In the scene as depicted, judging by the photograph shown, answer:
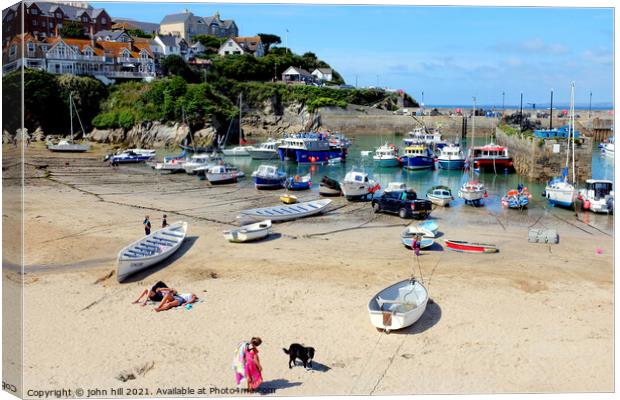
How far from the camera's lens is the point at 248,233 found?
21047 mm

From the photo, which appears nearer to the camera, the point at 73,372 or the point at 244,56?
the point at 73,372

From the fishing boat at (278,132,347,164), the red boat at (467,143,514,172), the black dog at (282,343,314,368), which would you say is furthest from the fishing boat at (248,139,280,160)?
the black dog at (282,343,314,368)

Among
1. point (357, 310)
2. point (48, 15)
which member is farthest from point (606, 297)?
point (48, 15)

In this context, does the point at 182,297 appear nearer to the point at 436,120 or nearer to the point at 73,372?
the point at 73,372

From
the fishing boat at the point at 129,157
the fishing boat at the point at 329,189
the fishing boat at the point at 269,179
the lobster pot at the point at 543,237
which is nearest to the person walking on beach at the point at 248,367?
the lobster pot at the point at 543,237

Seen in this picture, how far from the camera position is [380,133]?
3310 inches

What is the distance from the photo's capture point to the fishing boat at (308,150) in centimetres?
5041

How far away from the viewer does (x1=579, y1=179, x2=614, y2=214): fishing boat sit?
28281 millimetres

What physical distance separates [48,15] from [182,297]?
54.1 m

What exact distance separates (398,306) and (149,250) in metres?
7.98

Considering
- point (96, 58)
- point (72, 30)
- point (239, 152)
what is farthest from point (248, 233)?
point (72, 30)

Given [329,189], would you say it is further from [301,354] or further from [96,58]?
[96,58]

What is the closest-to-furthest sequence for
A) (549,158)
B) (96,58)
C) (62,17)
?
1. (549,158)
2. (96,58)
3. (62,17)

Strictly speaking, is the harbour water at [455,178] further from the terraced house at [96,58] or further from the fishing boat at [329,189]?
the terraced house at [96,58]
